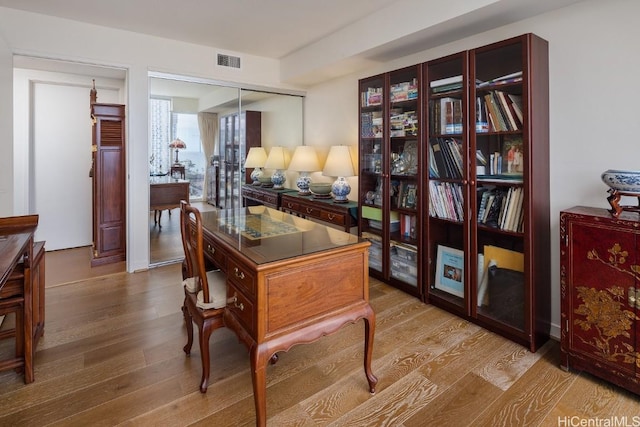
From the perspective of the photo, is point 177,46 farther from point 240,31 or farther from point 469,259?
point 469,259

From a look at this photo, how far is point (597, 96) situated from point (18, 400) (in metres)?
3.79

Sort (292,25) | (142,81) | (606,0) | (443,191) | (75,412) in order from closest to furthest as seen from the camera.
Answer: (75,412), (606,0), (443,191), (292,25), (142,81)

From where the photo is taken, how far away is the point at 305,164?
4.53m

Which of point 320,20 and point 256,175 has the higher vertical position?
point 320,20

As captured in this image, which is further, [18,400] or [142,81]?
[142,81]

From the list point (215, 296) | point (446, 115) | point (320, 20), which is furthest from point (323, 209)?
point (215, 296)

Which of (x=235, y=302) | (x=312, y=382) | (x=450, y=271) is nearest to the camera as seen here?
(x=235, y=302)

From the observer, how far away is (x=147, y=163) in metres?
3.95

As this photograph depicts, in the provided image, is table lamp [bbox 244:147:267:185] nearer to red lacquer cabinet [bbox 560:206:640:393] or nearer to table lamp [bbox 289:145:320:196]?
table lamp [bbox 289:145:320:196]

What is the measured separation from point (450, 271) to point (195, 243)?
81.7 inches

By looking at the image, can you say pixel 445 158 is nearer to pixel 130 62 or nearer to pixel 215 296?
pixel 215 296

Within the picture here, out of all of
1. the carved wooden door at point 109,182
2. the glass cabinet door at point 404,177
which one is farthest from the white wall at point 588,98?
the carved wooden door at point 109,182

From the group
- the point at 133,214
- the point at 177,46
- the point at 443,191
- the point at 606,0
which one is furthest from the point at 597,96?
the point at 133,214

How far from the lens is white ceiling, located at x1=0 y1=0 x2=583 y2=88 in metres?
2.61
